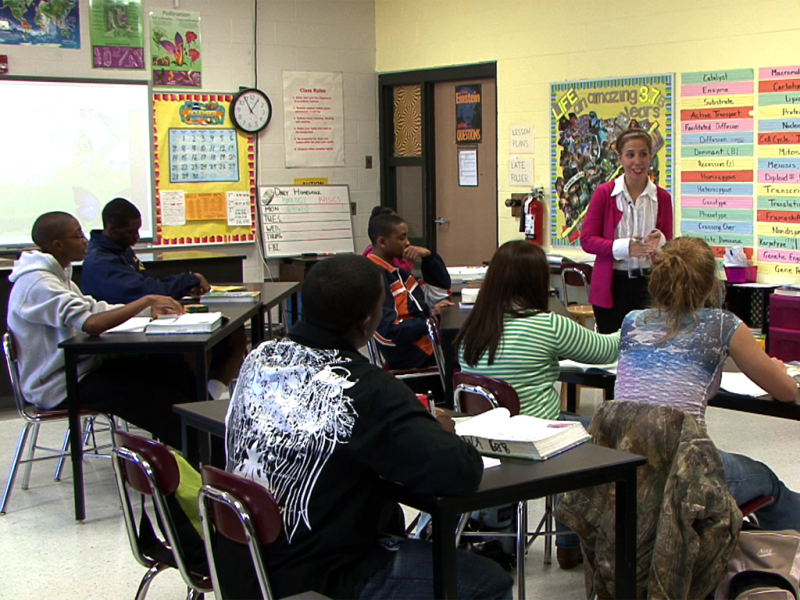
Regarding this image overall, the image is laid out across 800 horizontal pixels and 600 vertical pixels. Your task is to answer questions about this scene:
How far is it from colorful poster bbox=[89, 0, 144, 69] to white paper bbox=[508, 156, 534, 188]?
272cm

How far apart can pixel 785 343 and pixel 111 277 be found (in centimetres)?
352

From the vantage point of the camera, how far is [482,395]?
2.78 meters

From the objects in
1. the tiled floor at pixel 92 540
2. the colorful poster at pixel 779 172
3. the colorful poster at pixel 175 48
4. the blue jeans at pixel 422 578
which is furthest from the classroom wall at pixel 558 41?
the blue jeans at pixel 422 578

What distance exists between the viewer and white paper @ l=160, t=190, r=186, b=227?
23.1 feet

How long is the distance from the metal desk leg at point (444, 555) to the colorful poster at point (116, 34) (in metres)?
5.68

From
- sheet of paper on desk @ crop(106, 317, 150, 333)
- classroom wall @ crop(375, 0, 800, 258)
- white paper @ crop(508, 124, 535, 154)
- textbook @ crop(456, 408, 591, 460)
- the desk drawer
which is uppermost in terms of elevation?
classroom wall @ crop(375, 0, 800, 258)

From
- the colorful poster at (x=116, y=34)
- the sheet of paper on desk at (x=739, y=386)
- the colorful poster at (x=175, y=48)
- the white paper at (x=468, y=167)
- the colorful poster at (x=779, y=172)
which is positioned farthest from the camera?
the white paper at (x=468, y=167)

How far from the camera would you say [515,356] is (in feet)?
9.66

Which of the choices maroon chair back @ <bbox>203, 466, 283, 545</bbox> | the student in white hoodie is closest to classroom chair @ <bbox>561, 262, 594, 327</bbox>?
the student in white hoodie

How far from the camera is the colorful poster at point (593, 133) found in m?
6.05

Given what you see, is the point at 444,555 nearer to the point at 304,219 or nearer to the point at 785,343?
the point at 785,343

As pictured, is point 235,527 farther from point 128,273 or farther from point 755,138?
point 755,138

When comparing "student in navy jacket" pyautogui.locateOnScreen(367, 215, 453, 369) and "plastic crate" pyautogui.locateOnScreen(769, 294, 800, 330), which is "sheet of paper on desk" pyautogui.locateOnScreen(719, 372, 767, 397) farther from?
"plastic crate" pyautogui.locateOnScreen(769, 294, 800, 330)

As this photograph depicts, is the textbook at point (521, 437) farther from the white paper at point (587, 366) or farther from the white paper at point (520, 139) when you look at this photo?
the white paper at point (520, 139)
